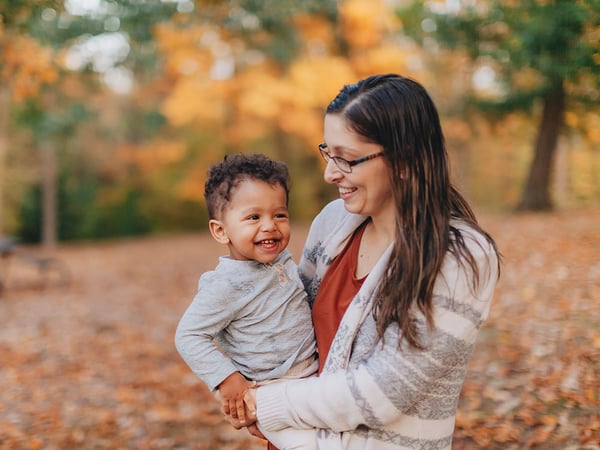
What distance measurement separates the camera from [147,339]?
8516 mm

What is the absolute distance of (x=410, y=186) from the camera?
6.15 feet

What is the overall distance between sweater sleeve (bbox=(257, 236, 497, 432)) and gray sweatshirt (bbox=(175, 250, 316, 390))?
23cm

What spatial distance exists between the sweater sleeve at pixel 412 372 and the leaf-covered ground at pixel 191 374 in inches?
94.4

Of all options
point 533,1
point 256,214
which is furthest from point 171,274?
point 256,214

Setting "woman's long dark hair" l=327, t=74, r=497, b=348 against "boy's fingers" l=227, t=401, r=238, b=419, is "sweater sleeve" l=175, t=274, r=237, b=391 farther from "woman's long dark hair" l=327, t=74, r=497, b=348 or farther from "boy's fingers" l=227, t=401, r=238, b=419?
"woman's long dark hair" l=327, t=74, r=497, b=348

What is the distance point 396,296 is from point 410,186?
0.33 meters

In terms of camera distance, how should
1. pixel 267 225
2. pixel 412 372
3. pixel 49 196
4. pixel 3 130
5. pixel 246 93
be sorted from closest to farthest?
pixel 412 372 → pixel 267 225 → pixel 246 93 → pixel 3 130 → pixel 49 196

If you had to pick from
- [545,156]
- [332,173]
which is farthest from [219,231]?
[545,156]

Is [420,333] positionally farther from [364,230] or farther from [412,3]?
[412,3]

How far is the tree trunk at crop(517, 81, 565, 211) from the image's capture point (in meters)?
12.9

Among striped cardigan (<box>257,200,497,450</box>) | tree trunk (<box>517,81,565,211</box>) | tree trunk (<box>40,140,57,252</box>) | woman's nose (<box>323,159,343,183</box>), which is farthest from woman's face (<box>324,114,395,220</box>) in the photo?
tree trunk (<box>40,140,57,252</box>)

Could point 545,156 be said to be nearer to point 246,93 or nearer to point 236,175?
point 246,93

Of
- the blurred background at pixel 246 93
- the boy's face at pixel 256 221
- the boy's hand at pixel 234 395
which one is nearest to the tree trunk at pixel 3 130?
the blurred background at pixel 246 93

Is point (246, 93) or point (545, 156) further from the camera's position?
point (246, 93)
